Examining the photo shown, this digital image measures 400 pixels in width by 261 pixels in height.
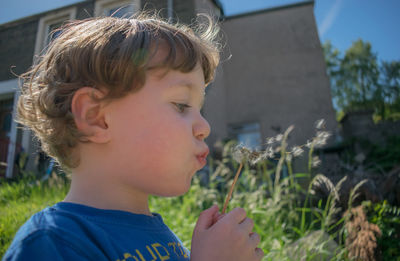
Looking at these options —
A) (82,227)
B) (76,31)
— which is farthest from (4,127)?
(82,227)

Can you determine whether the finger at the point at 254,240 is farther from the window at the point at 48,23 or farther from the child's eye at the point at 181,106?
the window at the point at 48,23

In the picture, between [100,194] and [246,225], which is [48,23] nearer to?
[100,194]

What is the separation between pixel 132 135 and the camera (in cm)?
88

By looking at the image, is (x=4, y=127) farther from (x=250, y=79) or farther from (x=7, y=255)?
(x=250, y=79)

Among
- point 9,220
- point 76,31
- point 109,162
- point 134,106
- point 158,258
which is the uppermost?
point 76,31

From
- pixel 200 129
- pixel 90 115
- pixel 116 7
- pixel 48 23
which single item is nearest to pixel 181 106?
pixel 200 129

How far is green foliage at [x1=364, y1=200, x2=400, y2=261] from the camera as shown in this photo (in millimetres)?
2217

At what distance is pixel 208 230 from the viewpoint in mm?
852

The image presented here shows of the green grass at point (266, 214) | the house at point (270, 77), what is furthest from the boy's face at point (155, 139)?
the house at point (270, 77)

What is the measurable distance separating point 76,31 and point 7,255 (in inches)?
29.9

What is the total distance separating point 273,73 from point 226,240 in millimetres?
10179

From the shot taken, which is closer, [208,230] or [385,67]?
[208,230]

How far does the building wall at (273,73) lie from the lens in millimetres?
9828

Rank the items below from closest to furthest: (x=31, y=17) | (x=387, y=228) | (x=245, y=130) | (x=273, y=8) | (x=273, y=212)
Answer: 1. (x=31, y=17)
2. (x=387, y=228)
3. (x=273, y=212)
4. (x=273, y=8)
5. (x=245, y=130)
